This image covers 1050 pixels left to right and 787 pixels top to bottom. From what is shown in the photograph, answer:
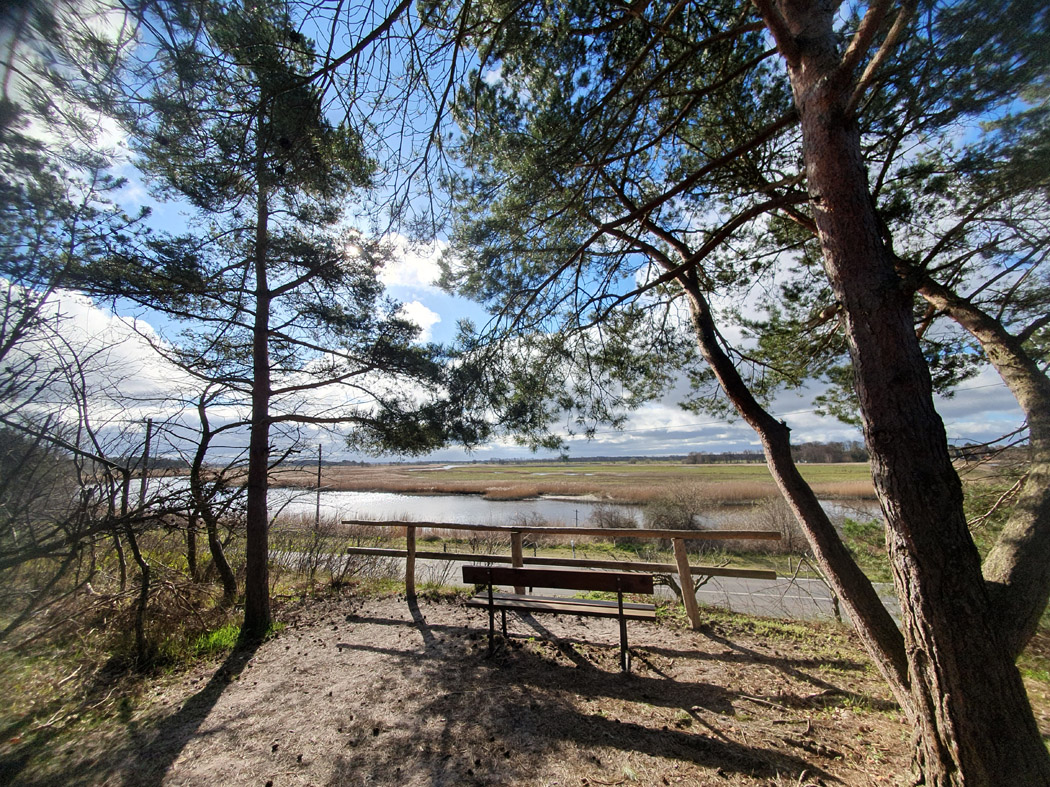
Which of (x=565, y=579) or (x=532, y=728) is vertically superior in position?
(x=565, y=579)

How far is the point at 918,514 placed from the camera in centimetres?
159

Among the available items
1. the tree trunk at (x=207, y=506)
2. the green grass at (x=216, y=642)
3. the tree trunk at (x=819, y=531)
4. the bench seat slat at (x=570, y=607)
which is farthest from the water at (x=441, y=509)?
the tree trunk at (x=819, y=531)

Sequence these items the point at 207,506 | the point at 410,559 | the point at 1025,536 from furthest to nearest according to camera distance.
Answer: the point at 410,559 → the point at 207,506 → the point at 1025,536

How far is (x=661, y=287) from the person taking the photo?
4211mm

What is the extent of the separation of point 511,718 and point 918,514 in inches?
102

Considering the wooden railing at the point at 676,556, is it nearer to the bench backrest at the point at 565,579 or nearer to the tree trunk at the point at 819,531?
the bench backrest at the point at 565,579

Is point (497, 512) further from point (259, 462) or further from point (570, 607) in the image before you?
point (570, 607)

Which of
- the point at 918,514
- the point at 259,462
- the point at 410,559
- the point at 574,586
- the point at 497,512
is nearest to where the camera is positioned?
the point at 918,514

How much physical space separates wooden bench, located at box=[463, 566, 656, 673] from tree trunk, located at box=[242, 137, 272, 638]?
2404 mm

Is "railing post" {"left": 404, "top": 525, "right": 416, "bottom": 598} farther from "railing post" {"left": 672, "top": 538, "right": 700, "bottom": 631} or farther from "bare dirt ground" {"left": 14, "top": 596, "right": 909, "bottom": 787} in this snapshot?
"railing post" {"left": 672, "top": 538, "right": 700, "bottom": 631}

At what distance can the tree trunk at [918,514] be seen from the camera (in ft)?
4.92

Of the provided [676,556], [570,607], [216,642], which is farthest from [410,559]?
[676,556]

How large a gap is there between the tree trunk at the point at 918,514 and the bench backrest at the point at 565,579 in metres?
1.53

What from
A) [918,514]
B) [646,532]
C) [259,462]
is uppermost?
[259,462]
